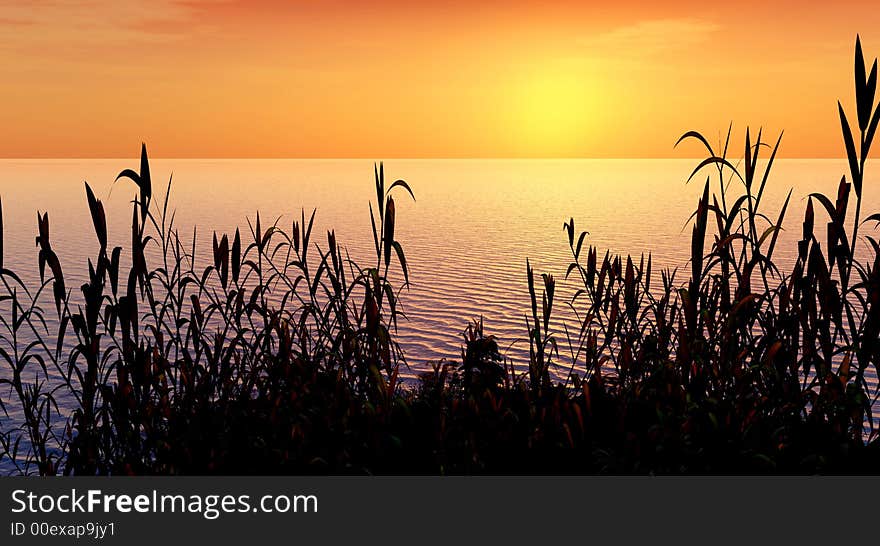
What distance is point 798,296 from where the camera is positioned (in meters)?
4.77

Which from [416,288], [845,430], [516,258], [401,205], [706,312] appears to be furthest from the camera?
[401,205]

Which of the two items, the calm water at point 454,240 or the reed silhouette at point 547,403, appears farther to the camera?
the calm water at point 454,240

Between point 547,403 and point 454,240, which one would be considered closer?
point 547,403

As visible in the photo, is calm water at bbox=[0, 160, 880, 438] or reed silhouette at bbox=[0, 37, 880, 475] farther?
calm water at bbox=[0, 160, 880, 438]
